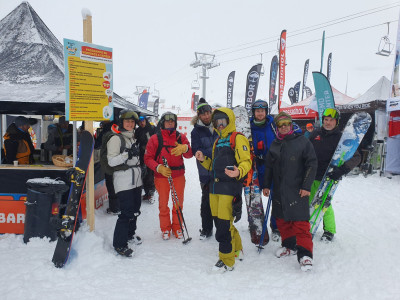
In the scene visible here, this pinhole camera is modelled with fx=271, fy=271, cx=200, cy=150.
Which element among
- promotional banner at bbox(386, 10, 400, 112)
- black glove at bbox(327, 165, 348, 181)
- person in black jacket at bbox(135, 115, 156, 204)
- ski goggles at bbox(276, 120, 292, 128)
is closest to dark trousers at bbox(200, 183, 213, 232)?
ski goggles at bbox(276, 120, 292, 128)

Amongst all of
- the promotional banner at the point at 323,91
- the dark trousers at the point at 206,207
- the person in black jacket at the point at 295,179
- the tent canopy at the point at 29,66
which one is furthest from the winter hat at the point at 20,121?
the promotional banner at the point at 323,91

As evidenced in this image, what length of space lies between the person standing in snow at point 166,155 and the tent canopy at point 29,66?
1.30 m

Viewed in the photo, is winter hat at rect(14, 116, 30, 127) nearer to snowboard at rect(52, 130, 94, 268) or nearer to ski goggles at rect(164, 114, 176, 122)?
snowboard at rect(52, 130, 94, 268)

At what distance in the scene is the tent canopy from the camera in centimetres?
385

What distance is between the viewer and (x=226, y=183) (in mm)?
3045

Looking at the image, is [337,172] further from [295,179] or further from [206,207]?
[206,207]

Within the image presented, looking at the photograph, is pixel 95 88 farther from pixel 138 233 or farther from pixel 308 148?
pixel 308 148

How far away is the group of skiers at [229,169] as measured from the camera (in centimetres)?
308

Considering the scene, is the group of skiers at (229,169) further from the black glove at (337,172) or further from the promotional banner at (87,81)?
the promotional banner at (87,81)

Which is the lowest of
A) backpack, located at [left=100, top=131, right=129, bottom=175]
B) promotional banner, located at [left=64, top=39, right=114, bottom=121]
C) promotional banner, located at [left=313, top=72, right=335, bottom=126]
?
backpack, located at [left=100, top=131, right=129, bottom=175]

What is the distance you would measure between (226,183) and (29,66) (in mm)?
3976

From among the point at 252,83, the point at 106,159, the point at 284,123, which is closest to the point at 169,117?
the point at 106,159

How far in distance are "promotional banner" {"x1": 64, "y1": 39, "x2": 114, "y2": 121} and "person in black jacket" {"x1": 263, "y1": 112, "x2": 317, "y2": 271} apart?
2.38 meters

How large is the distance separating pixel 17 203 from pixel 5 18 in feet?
12.3
